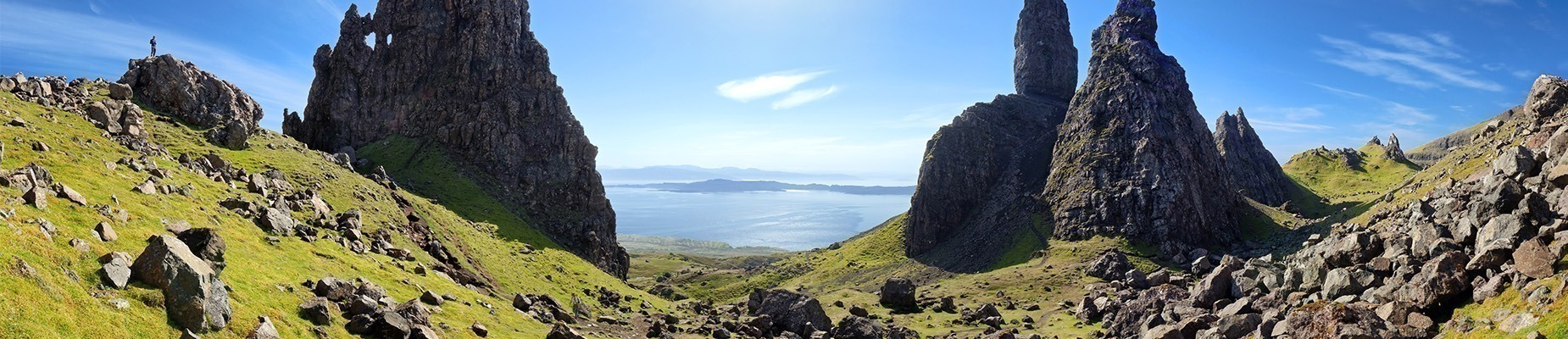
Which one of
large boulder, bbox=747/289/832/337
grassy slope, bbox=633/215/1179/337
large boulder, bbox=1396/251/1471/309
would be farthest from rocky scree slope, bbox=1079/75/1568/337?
large boulder, bbox=747/289/832/337

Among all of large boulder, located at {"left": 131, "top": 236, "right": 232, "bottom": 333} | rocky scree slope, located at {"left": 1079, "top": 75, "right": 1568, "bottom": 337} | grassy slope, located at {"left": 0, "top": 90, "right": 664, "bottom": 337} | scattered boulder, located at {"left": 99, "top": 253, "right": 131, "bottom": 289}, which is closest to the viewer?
grassy slope, located at {"left": 0, "top": 90, "right": 664, "bottom": 337}

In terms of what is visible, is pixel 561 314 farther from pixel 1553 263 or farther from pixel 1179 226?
pixel 1179 226

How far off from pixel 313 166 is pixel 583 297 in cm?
4161

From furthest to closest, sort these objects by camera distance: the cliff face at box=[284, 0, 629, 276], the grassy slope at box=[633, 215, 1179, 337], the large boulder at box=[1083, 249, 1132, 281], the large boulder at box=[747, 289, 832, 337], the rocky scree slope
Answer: the cliff face at box=[284, 0, 629, 276] → the large boulder at box=[1083, 249, 1132, 281] → the grassy slope at box=[633, 215, 1179, 337] → the large boulder at box=[747, 289, 832, 337] → the rocky scree slope

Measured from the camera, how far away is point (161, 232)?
1457 inches

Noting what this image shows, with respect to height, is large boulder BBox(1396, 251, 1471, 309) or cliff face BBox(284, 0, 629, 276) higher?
cliff face BBox(284, 0, 629, 276)

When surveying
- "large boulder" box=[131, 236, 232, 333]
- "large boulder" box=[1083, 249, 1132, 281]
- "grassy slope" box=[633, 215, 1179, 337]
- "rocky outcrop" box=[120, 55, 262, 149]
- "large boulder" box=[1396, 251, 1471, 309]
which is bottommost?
"grassy slope" box=[633, 215, 1179, 337]

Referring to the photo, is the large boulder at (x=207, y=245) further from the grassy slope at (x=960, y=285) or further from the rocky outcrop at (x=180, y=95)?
the grassy slope at (x=960, y=285)

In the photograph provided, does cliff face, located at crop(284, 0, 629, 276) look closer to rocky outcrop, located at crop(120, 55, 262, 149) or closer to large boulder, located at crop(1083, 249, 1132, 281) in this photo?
rocky outcrop, located at crop(120, 55, 262, 149)

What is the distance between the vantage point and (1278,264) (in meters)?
56.3

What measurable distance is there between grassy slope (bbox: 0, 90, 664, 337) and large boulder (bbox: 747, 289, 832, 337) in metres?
31.6

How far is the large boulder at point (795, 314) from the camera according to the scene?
89375 mm

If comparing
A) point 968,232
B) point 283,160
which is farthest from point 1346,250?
point 968,232

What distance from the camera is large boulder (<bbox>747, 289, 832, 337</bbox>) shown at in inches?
3519
